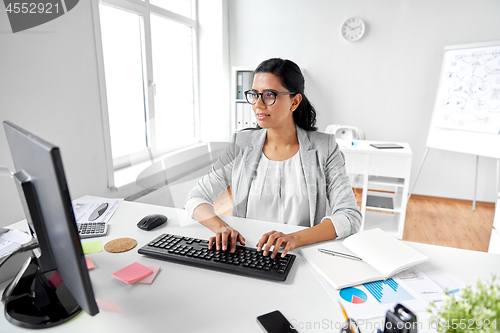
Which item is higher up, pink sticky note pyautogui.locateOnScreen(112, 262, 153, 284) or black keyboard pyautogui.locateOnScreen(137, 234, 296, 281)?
black keyboard pyautogui.locateOnScreen(137, 234, 296, 281)

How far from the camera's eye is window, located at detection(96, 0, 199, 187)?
94.8 inches

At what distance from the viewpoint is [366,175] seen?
267 centimetres

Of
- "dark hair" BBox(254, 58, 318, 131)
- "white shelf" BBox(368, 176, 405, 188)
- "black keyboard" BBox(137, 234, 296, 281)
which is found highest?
"dark hair" BBox(254, 58, 318, 131)

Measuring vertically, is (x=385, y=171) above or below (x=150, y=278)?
below

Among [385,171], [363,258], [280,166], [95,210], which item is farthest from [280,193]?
[385,171]

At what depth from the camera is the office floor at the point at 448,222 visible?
2729 mm

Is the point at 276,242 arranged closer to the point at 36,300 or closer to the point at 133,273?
the point at 133,273

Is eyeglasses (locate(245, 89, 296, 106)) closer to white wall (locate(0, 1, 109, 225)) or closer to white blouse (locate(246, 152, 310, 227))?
white blouse (locate(246, 152, 310, 227))

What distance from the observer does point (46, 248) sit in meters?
0.68

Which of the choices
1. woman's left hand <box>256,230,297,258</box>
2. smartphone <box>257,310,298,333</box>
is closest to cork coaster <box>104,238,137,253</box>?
woman's left hand <box>256,230,297,258</box>

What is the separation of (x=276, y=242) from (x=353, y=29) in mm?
3341

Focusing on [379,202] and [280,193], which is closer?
[280,193]

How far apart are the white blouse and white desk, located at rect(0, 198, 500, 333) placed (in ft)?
1.51

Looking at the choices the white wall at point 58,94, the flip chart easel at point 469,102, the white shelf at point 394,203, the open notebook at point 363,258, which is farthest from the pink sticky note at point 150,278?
the flip chart easel at point 469,102
